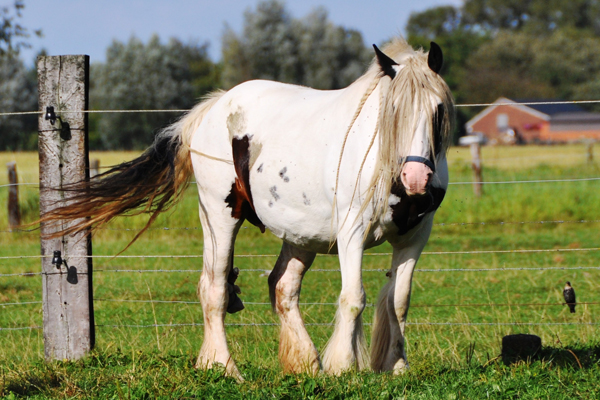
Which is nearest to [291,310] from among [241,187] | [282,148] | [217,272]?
[217,272]

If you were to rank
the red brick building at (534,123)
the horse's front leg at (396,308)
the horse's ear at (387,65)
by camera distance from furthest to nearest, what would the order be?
the red brick building at (534,123)
the horse's front leg at (396,308)
the horse's ear at (387,65)

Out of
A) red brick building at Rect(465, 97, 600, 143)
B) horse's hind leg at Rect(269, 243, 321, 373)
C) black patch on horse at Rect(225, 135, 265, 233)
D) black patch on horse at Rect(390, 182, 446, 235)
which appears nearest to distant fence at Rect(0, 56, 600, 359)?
black patch on horse at Rect(225, 135, 265, 233)

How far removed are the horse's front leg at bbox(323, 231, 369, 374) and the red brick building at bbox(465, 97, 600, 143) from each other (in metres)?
64.3

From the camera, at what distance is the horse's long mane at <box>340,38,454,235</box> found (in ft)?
11.8

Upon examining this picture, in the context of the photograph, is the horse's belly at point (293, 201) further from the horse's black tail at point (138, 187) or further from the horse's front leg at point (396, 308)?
the horse's black tail at point (138, 187)

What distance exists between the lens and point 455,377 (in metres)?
3.92

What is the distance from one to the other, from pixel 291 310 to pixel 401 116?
1.81 metres

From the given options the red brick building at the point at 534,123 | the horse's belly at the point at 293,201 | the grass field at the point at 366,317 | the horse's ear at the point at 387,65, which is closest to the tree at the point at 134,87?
the red brick building at the point at 534,123

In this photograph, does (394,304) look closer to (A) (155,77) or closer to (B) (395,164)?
(B) (395,164)

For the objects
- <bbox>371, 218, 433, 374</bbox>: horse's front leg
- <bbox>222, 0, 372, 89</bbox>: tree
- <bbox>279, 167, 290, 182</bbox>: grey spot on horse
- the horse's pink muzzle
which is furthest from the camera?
<bbox>222, 0, 372, 89</bbox>: tree

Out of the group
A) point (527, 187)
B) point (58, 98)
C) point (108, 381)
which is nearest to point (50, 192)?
point (58, 98)

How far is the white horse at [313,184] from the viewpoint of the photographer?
12.1 feet

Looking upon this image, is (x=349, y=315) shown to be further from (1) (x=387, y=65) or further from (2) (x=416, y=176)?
(1) (x=387, y=65)

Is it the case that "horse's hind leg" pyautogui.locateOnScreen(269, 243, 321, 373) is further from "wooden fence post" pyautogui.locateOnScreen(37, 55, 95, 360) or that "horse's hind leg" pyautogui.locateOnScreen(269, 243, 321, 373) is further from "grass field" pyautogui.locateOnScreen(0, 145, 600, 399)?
"wooden fence post" pyautogui.locateOnScreen(37, 55, 95, 360)
